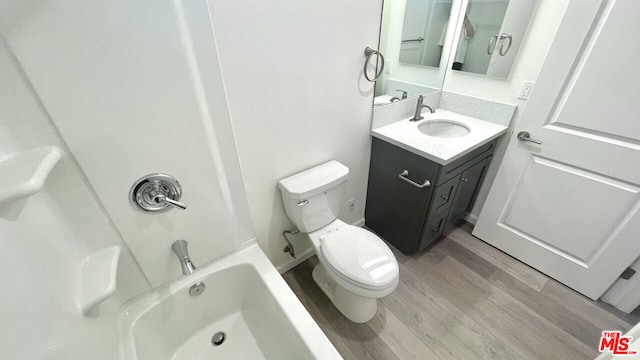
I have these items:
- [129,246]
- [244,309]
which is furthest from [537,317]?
[129,246]

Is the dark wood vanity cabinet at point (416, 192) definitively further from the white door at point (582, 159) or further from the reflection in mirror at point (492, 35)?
the reflection in mirror at point (492, 35)

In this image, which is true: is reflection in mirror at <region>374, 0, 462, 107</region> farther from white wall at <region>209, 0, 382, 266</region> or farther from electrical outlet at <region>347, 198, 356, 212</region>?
electrical outlet at <region>347, 198, 356, 212</region>

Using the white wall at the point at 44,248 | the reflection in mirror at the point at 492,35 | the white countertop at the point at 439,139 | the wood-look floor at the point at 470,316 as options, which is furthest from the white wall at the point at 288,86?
the reflection in mirror at the point at 492,35

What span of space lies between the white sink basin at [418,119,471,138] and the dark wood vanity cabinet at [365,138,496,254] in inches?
8.1

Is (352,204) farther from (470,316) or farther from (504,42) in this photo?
(504,42)

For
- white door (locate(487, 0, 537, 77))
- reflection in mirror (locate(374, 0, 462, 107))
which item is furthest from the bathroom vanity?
white door (locate(487, 0, 537, 77))

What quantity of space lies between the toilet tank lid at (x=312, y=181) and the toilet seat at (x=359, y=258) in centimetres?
27

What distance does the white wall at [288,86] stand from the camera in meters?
0.91

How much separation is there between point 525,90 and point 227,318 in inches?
84.5

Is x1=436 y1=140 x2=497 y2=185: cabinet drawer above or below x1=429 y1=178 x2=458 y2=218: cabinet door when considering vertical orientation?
above

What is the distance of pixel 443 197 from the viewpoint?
1470 millimetres

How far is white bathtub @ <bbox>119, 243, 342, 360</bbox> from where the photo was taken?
2.96ft

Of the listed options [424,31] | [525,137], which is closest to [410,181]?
[525,137]

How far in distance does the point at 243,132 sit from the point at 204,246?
1.77 feet
